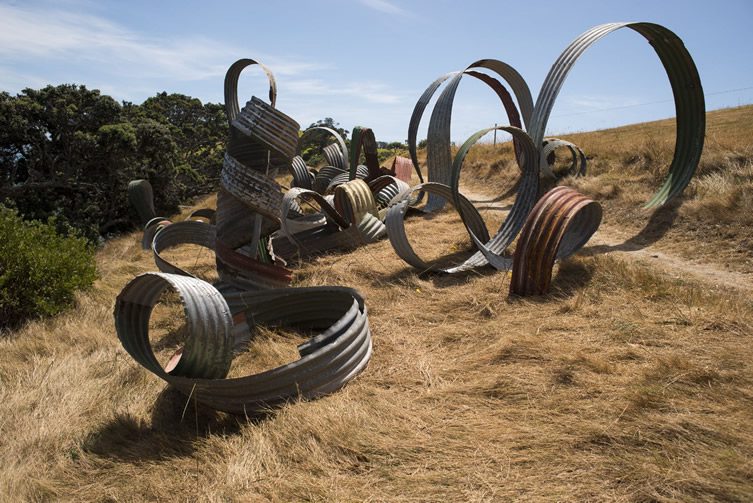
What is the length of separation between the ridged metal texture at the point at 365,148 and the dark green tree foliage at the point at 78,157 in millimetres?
9140

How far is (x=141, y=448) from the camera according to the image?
Answer: 3846mm

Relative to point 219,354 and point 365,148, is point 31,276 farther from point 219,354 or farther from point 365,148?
point 365,148

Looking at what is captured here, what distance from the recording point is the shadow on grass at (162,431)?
380cm

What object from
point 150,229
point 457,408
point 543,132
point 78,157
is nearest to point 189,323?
point 457,408

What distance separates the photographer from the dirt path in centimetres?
612

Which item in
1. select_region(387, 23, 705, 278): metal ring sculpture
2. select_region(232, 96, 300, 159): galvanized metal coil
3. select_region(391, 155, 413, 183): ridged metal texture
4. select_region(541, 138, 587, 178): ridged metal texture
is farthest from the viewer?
select_region(391, 155, 413, 183): ridged metal texture

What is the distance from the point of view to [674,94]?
31.9ft

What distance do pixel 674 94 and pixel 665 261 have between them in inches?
160

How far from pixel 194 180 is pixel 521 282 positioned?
22.2 m

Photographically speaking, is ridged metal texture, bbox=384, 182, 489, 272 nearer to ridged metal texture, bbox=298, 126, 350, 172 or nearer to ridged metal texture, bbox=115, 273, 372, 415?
ridged metal texture, bbox=115, 273, 372, 415

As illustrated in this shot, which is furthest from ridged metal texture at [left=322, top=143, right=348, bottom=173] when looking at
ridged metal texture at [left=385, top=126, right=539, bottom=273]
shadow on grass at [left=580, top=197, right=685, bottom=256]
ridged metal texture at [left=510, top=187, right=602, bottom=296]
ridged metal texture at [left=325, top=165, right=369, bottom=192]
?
ridged metal texture at [left=510, top=187, right=602, bottom=296]

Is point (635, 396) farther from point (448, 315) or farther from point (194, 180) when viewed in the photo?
point (194, 180)

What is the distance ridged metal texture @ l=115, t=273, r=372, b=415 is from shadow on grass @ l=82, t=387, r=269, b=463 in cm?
14

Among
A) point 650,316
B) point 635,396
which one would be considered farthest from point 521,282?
point 635,396
